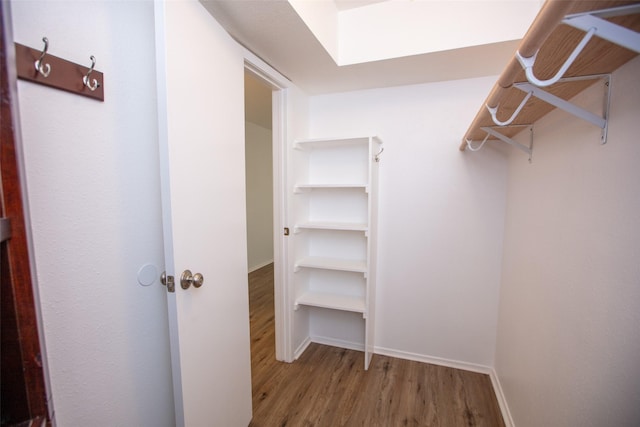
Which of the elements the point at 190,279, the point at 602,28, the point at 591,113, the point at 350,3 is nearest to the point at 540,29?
the point at 602,28

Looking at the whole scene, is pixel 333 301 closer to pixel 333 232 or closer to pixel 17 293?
pixel 333 232

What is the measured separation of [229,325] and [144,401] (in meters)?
0.42

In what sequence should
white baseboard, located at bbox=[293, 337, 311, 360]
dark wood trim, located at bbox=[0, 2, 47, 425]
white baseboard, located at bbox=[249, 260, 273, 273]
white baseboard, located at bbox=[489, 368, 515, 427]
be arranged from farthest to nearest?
white baseboard, located at bbox=[249, 260, 273, 273]
white baseboard, located at bbox=[293, 337, 311, 360]
white baseboard, located at bbox=[489, 368, 515, 427]
dark wood trim, located at bbox=[0, 2, 47, 425]

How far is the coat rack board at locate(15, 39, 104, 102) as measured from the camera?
72 centimetres

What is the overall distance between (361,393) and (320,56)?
216 centimetres

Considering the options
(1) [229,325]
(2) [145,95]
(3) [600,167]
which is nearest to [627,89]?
(3) [600,167]

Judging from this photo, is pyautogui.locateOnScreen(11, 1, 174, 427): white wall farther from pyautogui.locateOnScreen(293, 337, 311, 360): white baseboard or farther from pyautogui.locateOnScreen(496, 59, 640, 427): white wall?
pyautogui.locateOnScreen(496, 59, 640, 427): white wall

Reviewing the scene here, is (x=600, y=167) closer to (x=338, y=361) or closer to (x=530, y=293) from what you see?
(x=530, y=293)

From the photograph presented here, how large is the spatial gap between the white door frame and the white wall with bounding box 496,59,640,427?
4.86ft

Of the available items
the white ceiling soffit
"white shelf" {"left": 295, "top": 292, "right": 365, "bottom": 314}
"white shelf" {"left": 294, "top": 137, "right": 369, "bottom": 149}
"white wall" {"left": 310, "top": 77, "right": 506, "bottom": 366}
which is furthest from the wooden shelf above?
"white shelf" {"left": 295, "top": 292, "right": 365, "bottom": 314}

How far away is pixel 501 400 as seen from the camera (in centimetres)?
177

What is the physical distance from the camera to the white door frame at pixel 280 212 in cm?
201

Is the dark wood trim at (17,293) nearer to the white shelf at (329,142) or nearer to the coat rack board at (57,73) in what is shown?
the coat rack board at (57,73)

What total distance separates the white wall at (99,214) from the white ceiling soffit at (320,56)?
416mm
